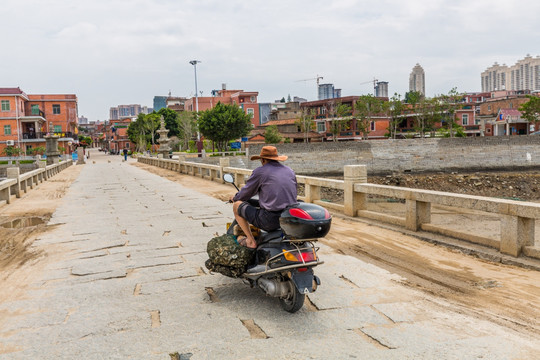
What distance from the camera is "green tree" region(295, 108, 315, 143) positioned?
214ft

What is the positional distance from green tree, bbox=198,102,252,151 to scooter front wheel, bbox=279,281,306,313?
5293cm

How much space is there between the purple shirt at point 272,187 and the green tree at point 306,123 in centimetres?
6042

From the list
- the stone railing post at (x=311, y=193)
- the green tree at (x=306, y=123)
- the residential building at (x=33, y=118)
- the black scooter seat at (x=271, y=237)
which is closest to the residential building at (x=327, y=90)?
the green tree at (x=306, y=123)

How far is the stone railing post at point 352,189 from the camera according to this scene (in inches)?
397

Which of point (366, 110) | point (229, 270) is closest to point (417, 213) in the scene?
point (229, 270)

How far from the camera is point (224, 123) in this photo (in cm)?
5681

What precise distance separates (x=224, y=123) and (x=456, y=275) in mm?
52087

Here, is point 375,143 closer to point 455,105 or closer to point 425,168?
point 425,168

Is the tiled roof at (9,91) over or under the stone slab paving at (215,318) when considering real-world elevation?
over

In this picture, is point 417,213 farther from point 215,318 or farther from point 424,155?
point 424,155

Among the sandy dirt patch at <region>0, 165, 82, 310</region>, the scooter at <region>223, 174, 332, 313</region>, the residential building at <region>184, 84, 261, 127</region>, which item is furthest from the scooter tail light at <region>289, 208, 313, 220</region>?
the residential building at <region>184, 84, 261, 127</region>

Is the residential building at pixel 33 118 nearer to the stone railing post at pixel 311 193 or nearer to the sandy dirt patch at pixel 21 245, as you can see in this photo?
the sandy dirt patch at pixel 21 245

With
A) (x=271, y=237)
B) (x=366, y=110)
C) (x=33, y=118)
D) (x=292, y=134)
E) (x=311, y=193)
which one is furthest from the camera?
(x=292, y=134)

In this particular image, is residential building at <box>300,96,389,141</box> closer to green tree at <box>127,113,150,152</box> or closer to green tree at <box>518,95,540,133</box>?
green tree at <box>518,95,540,133</box>
